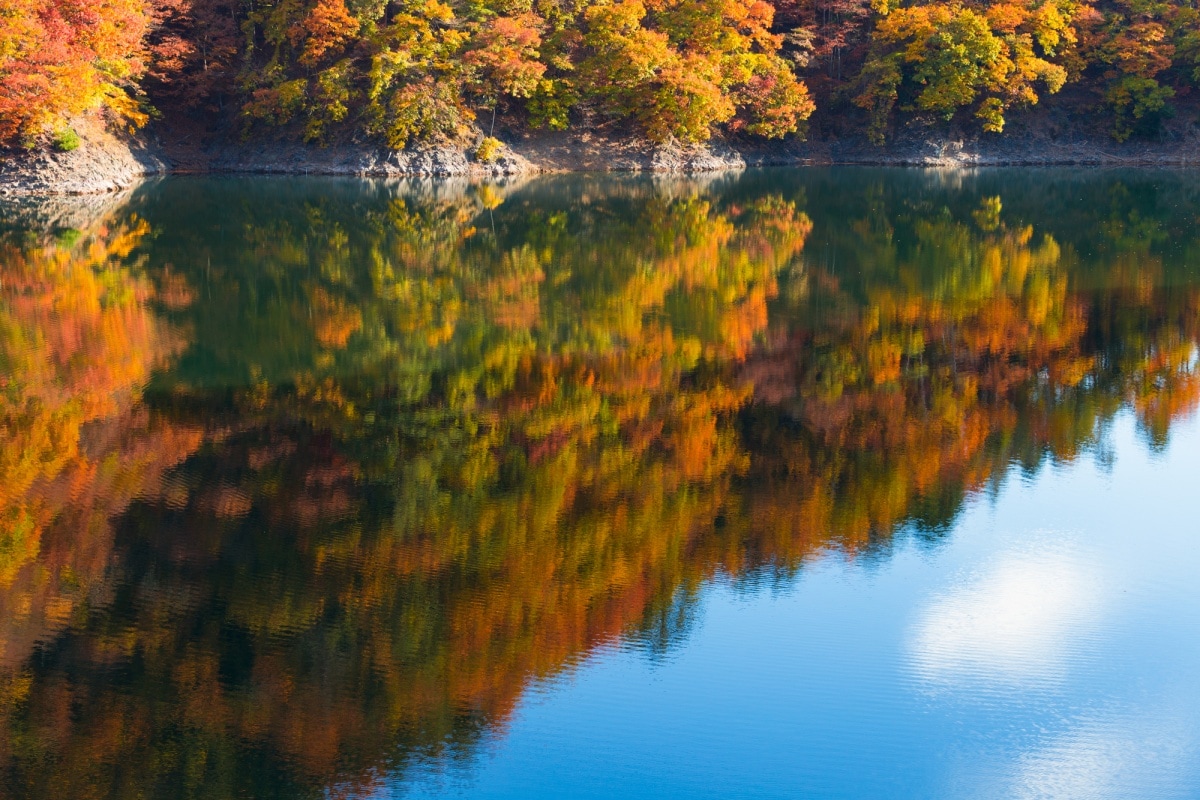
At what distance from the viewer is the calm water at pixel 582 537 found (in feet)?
19.6

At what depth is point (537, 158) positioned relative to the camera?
143 ft

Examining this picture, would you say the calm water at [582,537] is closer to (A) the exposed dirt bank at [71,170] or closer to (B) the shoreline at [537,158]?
(A) the exposed dirt bank at [71,170]

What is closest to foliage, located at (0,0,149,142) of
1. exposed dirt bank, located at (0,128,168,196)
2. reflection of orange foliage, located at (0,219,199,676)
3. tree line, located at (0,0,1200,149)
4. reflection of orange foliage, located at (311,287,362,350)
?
tree line, located at (0,0,1200,149)

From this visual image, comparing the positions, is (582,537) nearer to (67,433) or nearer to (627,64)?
(67,433)

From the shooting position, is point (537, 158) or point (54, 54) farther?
A: point (537, 158)

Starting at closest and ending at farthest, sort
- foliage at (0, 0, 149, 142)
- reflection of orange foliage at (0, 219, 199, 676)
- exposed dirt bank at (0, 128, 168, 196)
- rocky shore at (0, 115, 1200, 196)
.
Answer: reflection of orange foliage at (0, 219, 199, 676), foliage at (0, 0, 149, 142), exposed dirt bank at (0, 128, 168, 196), rocky shore at (0, 115, 1200, 196)

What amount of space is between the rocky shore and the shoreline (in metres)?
0.04

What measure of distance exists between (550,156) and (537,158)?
59 centimetres

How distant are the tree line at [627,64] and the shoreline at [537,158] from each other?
69 centimetres

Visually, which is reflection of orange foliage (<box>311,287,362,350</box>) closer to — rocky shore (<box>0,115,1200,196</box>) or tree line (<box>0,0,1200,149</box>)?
tree line (<box>0,0,1200,149</box>)

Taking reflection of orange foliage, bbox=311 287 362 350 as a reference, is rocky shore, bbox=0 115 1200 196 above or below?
below

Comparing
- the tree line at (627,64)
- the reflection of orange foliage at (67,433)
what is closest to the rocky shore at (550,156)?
the tree line at (627,64)

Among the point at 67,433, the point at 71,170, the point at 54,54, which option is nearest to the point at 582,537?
the point at 67,433

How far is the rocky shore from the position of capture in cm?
3459
